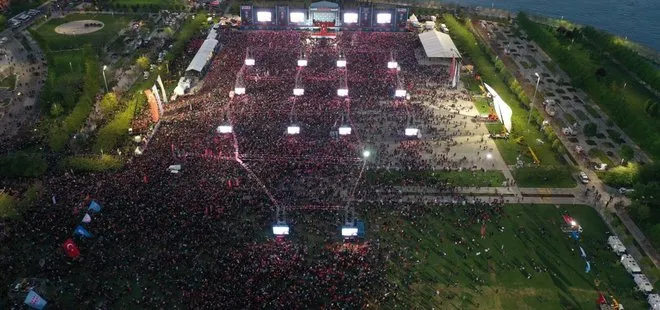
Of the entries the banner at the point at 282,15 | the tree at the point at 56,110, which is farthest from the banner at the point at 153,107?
the banner at the point at 282,15

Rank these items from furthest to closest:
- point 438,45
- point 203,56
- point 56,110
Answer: point 438,45 → point 203,56 → point 56,110

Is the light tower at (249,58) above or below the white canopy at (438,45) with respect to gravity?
below

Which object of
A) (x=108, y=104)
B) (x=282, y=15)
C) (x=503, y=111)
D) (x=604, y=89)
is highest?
(x=282, y=15)

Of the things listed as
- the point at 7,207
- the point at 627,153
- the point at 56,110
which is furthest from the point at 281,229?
the point at 627,153

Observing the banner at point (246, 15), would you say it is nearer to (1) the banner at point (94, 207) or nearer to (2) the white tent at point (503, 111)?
(2) the white tent at point (503, 111)

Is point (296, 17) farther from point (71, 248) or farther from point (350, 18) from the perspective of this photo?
point (71, 248)

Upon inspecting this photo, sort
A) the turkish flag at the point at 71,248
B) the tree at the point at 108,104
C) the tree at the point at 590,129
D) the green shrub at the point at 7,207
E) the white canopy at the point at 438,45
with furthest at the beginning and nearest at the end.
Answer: the white canopy at the point at 438,45 → the tree at the point at 108,104 → the tree at the point at 590,129 → the green shrub at the point at 7,207 → the turkish flag at the point at 71,248
